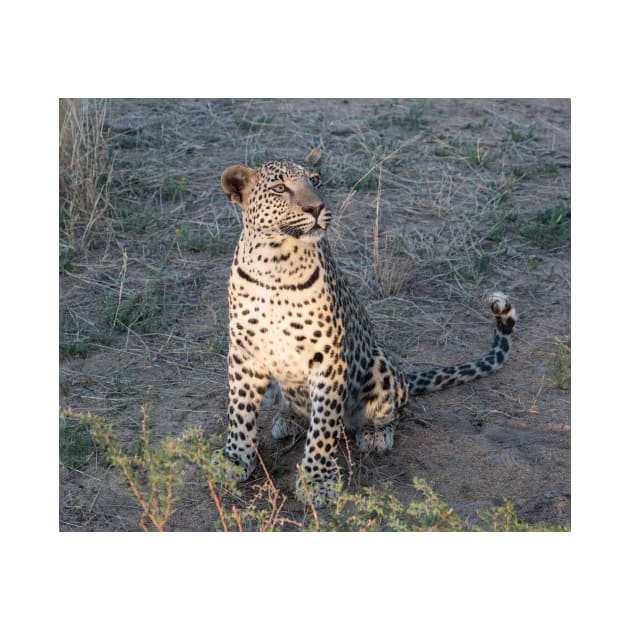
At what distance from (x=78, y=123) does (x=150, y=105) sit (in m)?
1.98

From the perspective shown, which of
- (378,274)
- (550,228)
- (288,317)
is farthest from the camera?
(550,228)

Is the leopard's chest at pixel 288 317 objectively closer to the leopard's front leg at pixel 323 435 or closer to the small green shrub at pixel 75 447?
the leopard's front leg at pixel 323 435

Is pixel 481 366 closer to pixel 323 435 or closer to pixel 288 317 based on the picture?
pixel 323 435

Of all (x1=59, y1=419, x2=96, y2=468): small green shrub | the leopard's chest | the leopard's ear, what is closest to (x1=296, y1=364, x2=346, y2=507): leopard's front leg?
the leopard's chest

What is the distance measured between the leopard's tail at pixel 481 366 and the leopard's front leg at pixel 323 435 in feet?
4.17

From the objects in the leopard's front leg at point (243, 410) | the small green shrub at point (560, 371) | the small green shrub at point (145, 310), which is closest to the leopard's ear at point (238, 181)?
the leopard's front leg at point (243, 410)

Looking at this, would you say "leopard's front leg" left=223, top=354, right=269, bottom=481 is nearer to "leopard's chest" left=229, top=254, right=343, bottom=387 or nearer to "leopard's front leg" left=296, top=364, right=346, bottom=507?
"leopard's chest" left=229, top=254, right=343, bottom=387

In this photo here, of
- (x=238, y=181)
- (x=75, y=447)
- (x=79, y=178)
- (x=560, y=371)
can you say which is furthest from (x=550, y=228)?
(x=75, y=447)

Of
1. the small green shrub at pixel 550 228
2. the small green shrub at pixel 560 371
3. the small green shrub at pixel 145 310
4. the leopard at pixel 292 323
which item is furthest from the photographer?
the small green shrub at pixel 550 228

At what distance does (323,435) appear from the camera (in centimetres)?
623

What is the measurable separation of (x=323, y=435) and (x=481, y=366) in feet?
6.19

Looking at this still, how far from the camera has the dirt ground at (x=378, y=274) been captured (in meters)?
6.65

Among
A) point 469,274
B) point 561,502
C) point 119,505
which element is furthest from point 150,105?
point 561,502

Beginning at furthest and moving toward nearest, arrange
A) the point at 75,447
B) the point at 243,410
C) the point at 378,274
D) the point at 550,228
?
the point at 550,228, the point at 378,274, the point at 75,447, the point at 243,410
